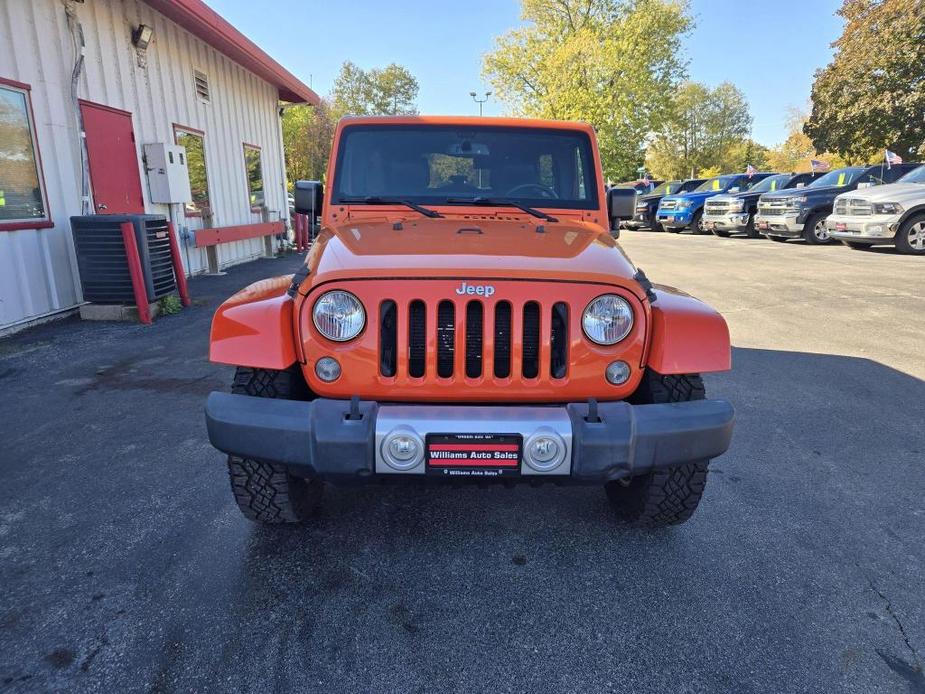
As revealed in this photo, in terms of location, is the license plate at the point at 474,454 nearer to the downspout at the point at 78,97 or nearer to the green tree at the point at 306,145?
the downspout at the point at 78,97

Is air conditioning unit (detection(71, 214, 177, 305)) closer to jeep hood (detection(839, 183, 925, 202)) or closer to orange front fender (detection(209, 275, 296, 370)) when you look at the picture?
orange front fender (detection(209, 275, 296, 370))

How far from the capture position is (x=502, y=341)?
2.15 m

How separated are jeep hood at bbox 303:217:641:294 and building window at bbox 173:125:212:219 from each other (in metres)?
8.17

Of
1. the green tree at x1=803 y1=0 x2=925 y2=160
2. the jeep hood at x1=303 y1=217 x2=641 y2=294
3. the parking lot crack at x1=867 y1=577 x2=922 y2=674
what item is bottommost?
the parking lot crack at x1=867 y1=577 x2=922 y2=674

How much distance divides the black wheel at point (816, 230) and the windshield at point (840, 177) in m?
0.77

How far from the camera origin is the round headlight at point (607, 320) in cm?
214

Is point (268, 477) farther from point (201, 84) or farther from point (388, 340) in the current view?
point (201, 84)

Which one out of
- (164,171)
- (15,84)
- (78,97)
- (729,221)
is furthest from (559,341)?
A: (729,221)

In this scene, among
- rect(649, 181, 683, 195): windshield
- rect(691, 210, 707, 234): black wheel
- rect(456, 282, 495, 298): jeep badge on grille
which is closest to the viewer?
rect(456, 282, 495, 298): jeep badge on grille

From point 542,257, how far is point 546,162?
4.60ft

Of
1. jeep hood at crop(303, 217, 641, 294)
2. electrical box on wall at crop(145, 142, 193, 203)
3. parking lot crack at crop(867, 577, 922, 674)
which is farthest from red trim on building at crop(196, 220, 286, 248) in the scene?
parking lot crack at crop(867, 577, 922, 674)

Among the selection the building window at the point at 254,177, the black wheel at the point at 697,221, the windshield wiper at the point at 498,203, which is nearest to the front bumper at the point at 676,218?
the black wheel at the point at 697,221

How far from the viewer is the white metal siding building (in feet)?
20.0

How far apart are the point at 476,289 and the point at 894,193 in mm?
12878
